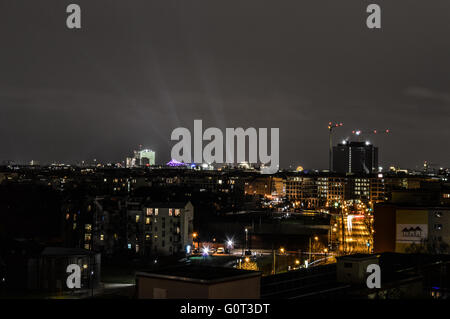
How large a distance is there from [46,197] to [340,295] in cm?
2641

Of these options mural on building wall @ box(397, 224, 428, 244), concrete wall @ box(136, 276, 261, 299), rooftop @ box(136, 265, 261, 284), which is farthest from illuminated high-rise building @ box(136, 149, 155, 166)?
concrete wall @ box(136, 276, 261, 299)

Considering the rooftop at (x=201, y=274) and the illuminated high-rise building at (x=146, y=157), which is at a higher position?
the illuminated high-rise building at (x=146, y=157)

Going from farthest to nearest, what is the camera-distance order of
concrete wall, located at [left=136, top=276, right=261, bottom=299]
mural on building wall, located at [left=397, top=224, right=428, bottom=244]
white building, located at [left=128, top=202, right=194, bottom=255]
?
white building, located at [left=128, top=202, right=194, bottom=255], mural on building wall, located at [left=397, top=224, right=428, bottom=244], concrete wall, located at [left=136, top=276, right=261, bottom=299]

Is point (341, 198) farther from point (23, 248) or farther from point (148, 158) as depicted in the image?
point (148, 158)

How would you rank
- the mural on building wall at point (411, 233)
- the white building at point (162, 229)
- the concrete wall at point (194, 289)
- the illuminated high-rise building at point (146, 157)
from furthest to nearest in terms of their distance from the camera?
the illuminated high-rise building at point (146, 157), the white building at point (162, 229), the mural on building wall at point (411, 233), the concrete wall at point (194, 289)

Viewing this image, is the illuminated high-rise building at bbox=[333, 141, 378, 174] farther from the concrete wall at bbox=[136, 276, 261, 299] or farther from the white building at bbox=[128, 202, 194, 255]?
the concrete wall at bbox=[136, 276, 261, 299]

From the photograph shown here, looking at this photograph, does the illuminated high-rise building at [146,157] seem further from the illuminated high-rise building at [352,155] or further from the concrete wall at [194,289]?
the concrete wall at [194,289]

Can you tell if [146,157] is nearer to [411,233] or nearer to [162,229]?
[162,229]

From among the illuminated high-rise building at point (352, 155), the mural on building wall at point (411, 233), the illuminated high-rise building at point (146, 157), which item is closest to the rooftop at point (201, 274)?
the mural on building wall at point (411, 233)

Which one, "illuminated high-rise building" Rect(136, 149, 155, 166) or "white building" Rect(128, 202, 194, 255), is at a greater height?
"illuminated high-rise building" Rect(136, 149, 155, 166)
